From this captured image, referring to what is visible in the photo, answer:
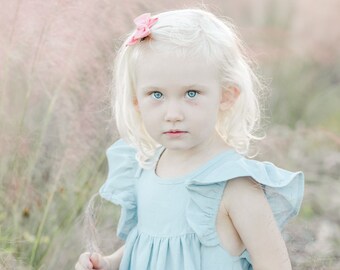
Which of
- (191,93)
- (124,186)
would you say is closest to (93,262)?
(124,186)

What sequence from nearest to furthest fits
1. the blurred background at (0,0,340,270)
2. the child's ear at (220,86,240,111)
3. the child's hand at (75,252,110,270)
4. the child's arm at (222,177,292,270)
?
the child's arm at (222,177,292,270), the child's ear at (220,86,240,111), the child's hand at (75,252,110,270), the blurred background at (0,0,340,270)

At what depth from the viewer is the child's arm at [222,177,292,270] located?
107 inches

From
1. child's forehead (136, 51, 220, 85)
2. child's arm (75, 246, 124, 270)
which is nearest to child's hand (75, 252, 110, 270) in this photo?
child's arm (75, 246, 124, 270)

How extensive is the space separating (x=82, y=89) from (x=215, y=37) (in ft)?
4.71

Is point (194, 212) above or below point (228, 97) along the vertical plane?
below

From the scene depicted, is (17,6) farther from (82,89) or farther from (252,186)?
(252,186)

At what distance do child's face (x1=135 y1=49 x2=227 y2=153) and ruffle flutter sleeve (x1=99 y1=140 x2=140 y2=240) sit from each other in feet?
1.21

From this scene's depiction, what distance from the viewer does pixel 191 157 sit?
115 inches

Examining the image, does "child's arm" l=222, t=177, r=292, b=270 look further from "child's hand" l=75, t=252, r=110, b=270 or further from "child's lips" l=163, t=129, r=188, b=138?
"child's hand" l=75, t=252, r=110, b=270

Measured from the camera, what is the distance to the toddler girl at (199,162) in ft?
9.03

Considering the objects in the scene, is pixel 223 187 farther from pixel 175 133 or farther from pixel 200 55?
pixel 200 55

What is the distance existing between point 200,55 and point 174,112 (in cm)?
18

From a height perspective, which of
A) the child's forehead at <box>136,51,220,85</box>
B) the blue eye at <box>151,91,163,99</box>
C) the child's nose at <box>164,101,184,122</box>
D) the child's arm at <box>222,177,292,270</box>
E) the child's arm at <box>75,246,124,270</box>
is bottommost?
the child's arm at <box>75,246,124,270</box>

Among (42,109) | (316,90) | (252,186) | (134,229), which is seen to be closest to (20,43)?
(42,109)
